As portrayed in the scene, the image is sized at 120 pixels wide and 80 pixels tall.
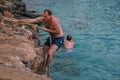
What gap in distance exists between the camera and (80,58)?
1588cm

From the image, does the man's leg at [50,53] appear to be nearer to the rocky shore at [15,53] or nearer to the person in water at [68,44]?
the rocky shore at [15,53]

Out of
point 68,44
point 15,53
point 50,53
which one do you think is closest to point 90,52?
point 68,44

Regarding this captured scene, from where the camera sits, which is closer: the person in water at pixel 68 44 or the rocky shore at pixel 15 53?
the rocky shore at pixel 15 53

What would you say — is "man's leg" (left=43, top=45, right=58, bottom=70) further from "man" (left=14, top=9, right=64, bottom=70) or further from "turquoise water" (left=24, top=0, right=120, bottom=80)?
"turquoise water" (left=24, top=0, right=120, bottom=80)

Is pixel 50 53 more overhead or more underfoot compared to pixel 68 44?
more overhead

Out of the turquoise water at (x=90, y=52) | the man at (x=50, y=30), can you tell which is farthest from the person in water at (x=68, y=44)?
Answer: the man at (x=50, y=30)

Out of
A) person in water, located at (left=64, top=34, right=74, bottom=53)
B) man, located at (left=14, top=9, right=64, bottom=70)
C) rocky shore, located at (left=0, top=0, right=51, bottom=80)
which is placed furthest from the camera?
person in water, located at (left=64, top=34, right=74, bottom=53)

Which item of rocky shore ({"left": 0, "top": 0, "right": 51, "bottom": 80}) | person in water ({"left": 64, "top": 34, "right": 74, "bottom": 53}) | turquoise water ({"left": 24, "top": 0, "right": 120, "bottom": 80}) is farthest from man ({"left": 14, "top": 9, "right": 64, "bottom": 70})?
person in water ({"left": 64, "top": 34, "right": 74, "bottom": 53})

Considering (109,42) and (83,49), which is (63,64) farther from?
(109,42)

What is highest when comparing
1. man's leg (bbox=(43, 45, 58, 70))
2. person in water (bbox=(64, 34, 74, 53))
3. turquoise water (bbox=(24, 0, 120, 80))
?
man's leg (bbox=(43, 45, 58, 70))

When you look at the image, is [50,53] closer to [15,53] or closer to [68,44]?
[15,53]

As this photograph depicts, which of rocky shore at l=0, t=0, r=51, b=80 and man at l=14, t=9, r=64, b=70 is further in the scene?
man at l=14, t=9, r=64, b=70

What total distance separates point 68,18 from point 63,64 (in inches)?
626

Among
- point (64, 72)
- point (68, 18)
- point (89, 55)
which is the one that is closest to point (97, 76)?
point (64, 72)
